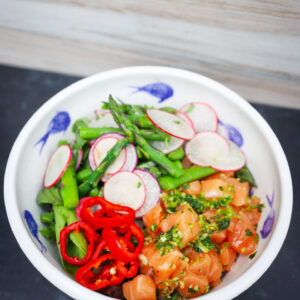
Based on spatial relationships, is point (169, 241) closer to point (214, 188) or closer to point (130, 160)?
point (214, 188)

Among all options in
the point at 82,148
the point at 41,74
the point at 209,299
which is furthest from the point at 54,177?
the point at 41,74

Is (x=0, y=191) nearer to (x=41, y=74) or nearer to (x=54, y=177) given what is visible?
(x=54, y=177)

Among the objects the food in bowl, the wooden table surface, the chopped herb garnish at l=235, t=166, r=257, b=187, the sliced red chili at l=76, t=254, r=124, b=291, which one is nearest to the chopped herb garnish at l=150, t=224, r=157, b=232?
the food in bowl

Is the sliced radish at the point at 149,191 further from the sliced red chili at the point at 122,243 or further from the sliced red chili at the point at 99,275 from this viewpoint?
the sliced red chili at the point at 99,275

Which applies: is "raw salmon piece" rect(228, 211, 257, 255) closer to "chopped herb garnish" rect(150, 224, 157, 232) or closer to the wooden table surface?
"chopped herb garnish" rect(150, 224, 157, 232)

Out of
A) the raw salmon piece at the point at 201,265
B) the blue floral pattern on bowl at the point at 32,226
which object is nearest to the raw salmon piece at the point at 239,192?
the raw salmon piece at the point at 201,265

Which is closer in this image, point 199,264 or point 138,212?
point 199,264
